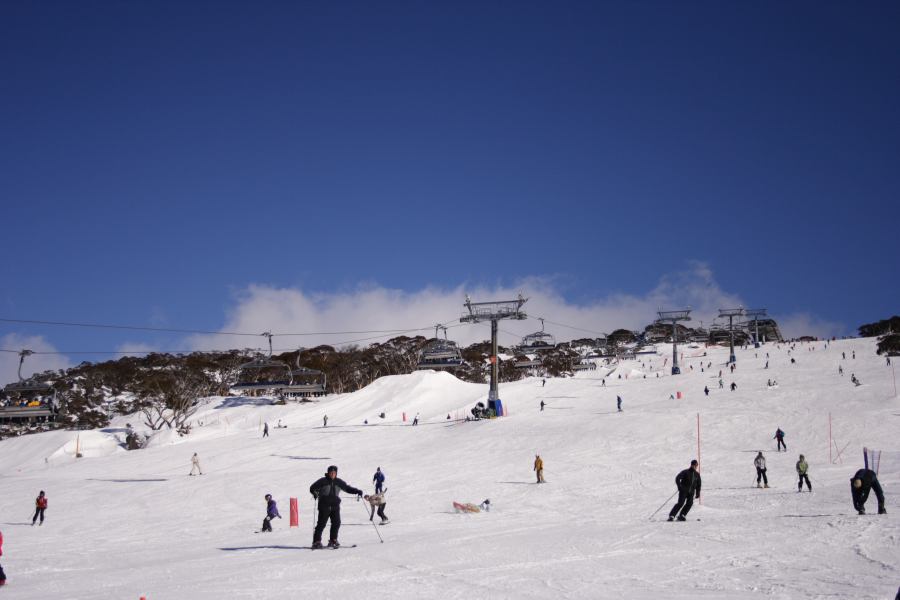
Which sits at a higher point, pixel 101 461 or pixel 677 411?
pixel 677 411

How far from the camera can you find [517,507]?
19.6 metres

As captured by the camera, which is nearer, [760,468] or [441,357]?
[760,468]

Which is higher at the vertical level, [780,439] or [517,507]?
[780,439]

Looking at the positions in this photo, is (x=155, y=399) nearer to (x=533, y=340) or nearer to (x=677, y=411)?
(x=533, y=340)

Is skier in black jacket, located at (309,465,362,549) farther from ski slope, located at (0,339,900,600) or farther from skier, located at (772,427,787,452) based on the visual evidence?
skier, located at (772,427,787,452)

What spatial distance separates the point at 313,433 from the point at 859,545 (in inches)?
1741

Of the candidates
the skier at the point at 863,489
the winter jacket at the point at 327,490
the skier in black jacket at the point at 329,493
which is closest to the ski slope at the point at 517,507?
the skier at the point at 863,489

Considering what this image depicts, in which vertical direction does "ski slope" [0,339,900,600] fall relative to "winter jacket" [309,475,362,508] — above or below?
below

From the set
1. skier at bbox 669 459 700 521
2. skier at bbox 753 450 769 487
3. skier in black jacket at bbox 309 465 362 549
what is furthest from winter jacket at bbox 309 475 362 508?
skier at bbox 753 450 769 487

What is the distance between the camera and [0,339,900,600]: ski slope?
866cm

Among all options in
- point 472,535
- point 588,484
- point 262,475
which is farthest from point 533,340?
point 472,535

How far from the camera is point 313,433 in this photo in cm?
5088

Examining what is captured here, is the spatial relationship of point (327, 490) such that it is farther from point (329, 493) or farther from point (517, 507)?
point (517, 507)

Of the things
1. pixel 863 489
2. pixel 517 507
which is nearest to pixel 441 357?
pixel 517 507
